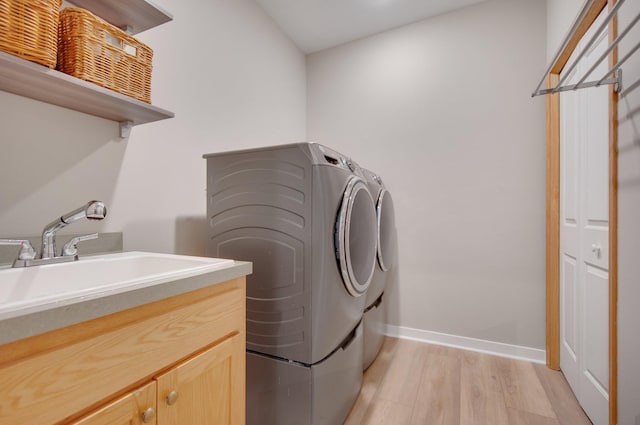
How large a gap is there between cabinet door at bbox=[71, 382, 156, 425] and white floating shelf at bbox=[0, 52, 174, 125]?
88 cm

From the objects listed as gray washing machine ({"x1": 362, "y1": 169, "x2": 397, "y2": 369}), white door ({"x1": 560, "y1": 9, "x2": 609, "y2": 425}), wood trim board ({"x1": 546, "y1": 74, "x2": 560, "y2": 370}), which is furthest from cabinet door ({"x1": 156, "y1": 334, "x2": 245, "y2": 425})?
wood trim board ({"x1": 546, "y1": 74, "x2": 560, "y2": 370})

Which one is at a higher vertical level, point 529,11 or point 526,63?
point 529,11

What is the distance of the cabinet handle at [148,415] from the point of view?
26.0 inches

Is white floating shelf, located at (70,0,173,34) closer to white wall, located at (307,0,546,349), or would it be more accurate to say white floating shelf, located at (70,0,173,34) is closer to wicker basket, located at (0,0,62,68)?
wicker basket, located at (0,0,62,68)

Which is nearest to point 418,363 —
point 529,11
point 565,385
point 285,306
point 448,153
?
point 565,385

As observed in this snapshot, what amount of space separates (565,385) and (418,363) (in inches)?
33.7

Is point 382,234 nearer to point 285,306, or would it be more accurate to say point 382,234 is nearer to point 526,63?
point 285,306

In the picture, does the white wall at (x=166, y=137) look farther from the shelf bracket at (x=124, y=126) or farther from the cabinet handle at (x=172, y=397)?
the cabinet handle at (x=172, y=397)

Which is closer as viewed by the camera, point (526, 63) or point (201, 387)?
point (201, 387)

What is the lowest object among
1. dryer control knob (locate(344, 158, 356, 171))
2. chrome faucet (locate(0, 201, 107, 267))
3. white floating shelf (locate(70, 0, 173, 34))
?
chrome faucet (locate(0, 201, 107, 267))

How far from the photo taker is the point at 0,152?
0.96m

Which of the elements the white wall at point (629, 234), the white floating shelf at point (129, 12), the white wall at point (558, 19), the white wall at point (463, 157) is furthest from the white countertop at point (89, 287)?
the white wall at point (558, 19)

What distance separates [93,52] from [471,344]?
2.80 meters

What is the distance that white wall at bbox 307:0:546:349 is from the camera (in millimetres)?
2121
